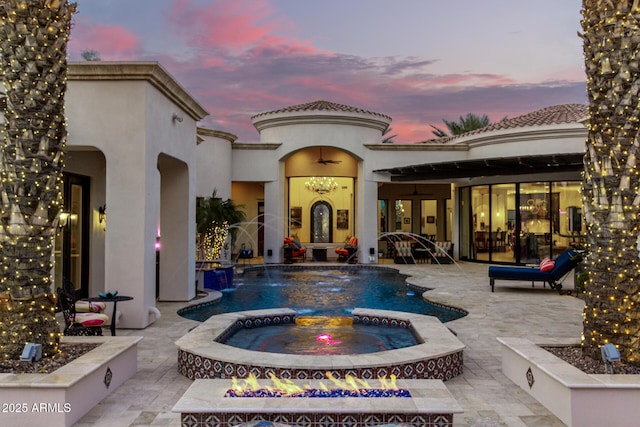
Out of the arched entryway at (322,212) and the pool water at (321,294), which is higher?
the arched entryway at (322,212)

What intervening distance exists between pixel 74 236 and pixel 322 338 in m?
6.75

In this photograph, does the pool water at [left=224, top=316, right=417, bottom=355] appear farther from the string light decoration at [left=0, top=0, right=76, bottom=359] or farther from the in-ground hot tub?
the string light decoration at [left=0, top=0, right=76, bottom=359]

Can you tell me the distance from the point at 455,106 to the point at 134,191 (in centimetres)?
3158

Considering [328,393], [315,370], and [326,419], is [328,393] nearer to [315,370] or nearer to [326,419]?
[326,419]

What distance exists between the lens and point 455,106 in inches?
1438

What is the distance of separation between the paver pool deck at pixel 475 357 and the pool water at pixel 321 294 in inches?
25.8

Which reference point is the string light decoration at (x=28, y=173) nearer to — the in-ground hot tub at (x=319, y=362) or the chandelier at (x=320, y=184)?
the in-ground hot tub at (x=319, y=362)

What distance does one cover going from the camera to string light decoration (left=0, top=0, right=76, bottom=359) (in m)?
5.44

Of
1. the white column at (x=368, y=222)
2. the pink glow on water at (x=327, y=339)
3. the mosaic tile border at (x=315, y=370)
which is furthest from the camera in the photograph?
the white column at (x=368, y=222)

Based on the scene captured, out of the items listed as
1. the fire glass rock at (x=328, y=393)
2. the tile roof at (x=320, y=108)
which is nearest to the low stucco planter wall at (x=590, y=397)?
the fire glass rock at (x=328, y=393)

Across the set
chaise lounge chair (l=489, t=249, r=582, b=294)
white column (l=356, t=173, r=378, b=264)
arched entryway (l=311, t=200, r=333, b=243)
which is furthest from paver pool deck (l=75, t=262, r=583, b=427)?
arched entryway (l=311, t=200, r=333, b=243)

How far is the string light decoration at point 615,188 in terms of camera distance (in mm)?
5332

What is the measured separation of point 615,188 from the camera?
17.9 feet

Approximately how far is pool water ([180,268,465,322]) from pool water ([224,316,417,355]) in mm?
1617
